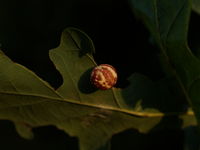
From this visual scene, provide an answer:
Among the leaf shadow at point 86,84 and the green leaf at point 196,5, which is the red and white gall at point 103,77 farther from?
the green leaf at point 196,5

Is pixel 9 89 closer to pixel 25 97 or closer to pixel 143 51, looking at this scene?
pixel 25 97

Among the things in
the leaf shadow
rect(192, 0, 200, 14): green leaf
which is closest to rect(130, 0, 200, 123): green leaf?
rect(192, 0, 200, 14): green leaf

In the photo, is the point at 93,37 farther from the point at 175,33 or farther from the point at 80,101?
the point at 175,33

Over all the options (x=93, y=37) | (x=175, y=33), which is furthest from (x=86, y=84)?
(x=93, y=37)

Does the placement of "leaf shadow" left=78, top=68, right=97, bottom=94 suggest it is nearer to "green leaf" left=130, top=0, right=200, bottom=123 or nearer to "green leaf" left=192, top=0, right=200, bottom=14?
"green leaf" left=130, top=0, right=200, bottom=123

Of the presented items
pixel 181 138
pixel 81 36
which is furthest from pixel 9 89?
pixel 181 138
